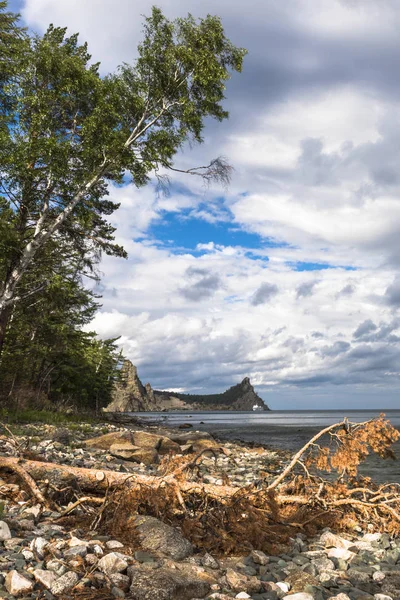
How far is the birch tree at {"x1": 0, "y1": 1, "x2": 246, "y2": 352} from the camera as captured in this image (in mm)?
19000

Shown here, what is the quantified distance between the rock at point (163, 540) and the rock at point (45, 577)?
5.20 feet

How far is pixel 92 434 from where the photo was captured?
23688mm

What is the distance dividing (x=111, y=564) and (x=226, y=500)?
2895 mm

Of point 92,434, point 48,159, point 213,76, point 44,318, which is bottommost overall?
point 92,434

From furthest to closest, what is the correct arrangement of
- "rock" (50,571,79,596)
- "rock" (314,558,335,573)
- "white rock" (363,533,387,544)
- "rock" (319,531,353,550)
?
"white rock" (363,533,387,544)
"rock" (319,531,353,550)
"rock" (314,558,335,573)
"rock" (50,571,79,596)

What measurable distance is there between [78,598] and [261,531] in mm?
3287

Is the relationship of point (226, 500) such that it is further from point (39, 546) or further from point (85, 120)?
point (85, 120)

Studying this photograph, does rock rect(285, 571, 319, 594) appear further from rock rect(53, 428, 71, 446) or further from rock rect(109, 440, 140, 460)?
rock rect(53, 428, 71, 446)

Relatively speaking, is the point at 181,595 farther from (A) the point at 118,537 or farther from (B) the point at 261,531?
(B) the point at 261,531

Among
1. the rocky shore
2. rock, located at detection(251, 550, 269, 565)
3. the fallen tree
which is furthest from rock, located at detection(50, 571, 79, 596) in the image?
rock, located at detection(251, 550, 269, 565)

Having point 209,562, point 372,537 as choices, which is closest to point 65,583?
point 209,562

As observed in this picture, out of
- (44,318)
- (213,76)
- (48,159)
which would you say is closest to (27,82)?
(48,159)

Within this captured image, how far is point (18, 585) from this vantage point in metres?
4.20

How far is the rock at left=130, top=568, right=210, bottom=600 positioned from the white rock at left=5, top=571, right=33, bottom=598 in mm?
998
